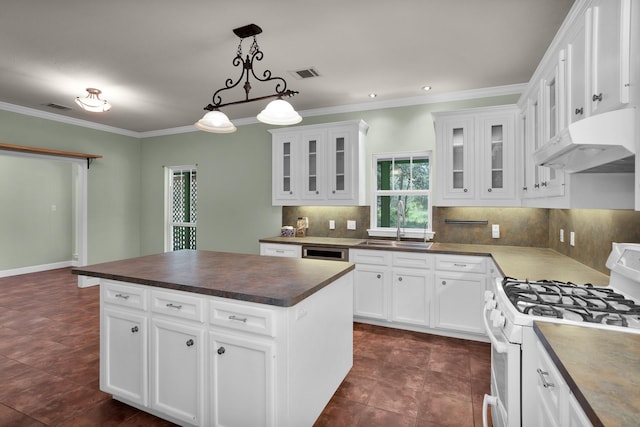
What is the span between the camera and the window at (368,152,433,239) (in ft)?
13.7

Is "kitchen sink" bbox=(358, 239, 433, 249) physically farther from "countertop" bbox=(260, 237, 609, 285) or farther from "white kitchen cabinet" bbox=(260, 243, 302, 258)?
"white kitchen cabinet" bbox=(260, 243, 302, 258)

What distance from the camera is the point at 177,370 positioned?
1.98 metres

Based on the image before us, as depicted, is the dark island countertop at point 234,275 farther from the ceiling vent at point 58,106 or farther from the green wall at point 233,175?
the ceiling vent at point 58,106

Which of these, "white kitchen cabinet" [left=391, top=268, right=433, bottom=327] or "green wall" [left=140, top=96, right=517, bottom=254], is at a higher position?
"green wall" [left=140, top=96, right=517, bottom=254]

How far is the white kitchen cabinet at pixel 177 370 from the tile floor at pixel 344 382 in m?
0.25

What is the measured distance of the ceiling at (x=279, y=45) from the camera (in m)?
2.33

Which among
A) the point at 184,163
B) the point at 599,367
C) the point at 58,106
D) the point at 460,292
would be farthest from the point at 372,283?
the point at 58,106

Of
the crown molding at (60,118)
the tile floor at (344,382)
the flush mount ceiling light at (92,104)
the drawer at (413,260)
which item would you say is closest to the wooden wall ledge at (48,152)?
the crown molding at (60,118)

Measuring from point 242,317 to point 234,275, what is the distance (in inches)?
16.5

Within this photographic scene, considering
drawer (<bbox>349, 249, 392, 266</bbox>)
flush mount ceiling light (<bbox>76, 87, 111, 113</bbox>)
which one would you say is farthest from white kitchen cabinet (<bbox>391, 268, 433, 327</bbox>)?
flush mount ceiling light (<bbox>76, 87, 111, 113</bbox>)

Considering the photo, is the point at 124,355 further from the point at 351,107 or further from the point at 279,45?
the point at 351,107

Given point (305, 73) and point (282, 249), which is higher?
point (305, 73)

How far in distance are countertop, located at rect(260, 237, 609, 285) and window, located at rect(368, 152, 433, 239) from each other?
364mm

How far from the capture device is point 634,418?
29.4 inches
